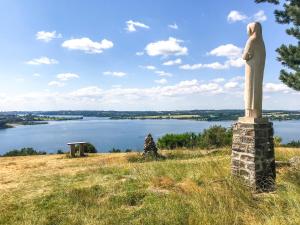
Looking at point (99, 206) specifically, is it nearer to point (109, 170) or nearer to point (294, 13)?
point (109, 170)

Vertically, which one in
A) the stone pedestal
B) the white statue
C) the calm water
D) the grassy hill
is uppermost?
the white statue

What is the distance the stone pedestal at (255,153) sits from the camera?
7336 mm

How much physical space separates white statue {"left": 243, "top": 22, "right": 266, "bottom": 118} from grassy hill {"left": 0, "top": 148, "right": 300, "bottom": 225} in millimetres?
1812

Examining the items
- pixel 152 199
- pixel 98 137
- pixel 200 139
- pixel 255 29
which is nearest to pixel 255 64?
pixel 255 29

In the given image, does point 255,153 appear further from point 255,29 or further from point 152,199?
point 255,29

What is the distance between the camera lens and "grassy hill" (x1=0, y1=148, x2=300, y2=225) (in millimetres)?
5375

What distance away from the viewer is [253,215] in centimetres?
528

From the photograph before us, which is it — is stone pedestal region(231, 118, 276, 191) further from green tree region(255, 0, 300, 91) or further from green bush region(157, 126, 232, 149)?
green bush region(157, 126, 232, 149)

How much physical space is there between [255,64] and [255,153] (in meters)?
1.99

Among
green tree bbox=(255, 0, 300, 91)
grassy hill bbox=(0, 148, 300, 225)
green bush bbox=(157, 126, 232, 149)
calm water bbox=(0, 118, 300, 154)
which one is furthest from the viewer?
calm water bbox=(0, 118, 300, 154)

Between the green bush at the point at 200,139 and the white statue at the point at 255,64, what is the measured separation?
12.8 meters

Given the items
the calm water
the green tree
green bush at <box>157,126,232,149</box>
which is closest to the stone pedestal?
the green tree

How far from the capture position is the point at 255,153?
24.1 ft

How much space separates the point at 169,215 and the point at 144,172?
13.3 ft
